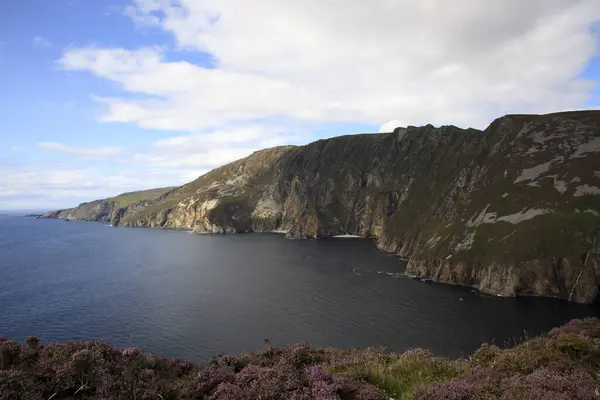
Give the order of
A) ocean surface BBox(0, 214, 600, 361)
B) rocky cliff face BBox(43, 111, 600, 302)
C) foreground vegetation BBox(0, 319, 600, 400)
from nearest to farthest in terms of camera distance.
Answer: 1. foreground vegetation BBox(0, 319, 600, 400)
2. ocean surface BBox(0, 214, 600, 361)
3. rocky cliff face BBox(43, 111, 600, 302)

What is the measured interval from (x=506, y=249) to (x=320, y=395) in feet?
324

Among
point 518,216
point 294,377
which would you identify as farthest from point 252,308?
point 518,216

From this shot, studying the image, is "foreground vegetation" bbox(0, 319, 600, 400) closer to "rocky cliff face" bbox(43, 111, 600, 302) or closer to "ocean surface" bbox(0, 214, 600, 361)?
"ocean surface" bbox(0, 214, 600, 361)

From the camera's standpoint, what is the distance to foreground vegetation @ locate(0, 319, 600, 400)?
29.9 ft

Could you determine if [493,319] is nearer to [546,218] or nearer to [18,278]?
[546,218]

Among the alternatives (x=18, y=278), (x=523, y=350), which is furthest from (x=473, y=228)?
(x=18, y=278)

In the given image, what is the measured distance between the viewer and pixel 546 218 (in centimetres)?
9369

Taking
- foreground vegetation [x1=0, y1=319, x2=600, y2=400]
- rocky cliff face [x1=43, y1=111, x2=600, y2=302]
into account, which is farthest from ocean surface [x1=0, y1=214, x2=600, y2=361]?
foreground vegetation [x1=0, y1=319, x2=600, y2=400]

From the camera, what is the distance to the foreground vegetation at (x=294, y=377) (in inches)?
359

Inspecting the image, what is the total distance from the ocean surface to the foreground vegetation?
4273 cm

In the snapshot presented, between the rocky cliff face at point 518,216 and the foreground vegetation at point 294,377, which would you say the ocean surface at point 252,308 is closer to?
the rocky cliff face at point 518,216

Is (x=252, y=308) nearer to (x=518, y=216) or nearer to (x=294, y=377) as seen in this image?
(x=294, y=377)

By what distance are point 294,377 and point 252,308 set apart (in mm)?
69809

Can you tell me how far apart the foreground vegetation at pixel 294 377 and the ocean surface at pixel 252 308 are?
42727 mm
